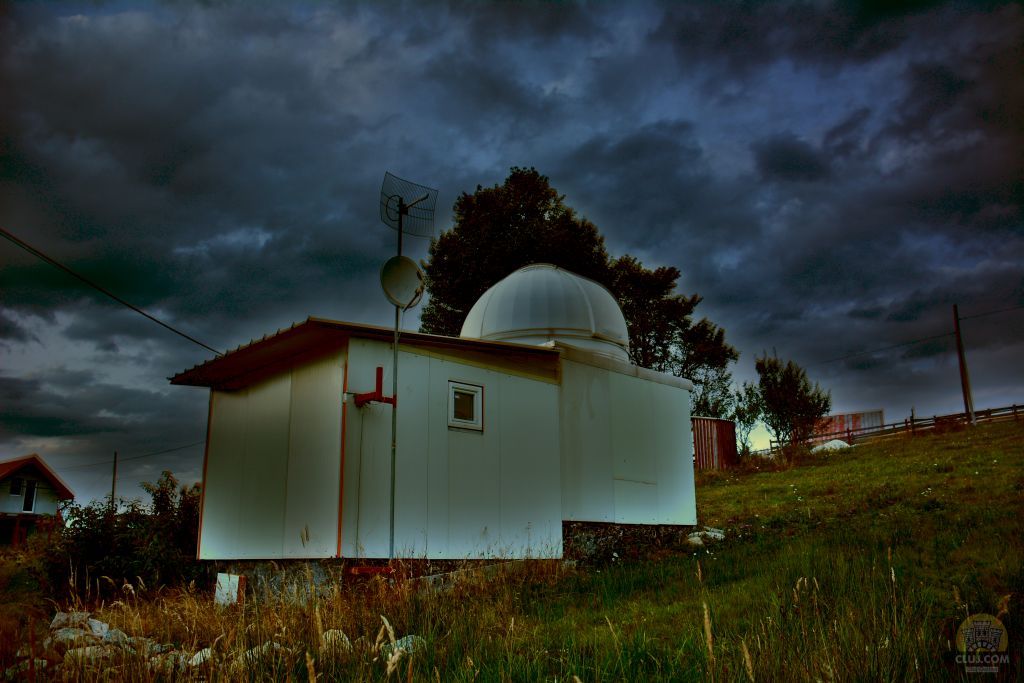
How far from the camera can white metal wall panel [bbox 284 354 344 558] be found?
8844 millimetres

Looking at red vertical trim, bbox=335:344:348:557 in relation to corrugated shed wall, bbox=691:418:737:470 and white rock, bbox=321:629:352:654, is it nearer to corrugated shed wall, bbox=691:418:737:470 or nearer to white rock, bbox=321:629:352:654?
white rock, bbox=321:629:352:654

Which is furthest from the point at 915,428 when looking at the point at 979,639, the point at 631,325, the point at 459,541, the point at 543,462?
the point at 979,639

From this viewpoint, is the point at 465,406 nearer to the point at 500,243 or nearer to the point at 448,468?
the point at 448,468

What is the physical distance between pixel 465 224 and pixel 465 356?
1640cm

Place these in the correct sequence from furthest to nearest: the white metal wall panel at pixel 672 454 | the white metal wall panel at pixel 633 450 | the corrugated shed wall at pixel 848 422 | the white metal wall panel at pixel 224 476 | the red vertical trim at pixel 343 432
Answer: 1. the corrugated shed wall at pixel 848 422
2. the white metal wall panel at pixel 672 454
3. the white metal wall panel at pixel 633 450
4. the white metal wall panel at pixel 224 476
5. the red vertical trim at pixel 343 432

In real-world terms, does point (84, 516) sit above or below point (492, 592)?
above

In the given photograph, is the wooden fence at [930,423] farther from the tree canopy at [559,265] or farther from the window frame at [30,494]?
the window frame at [30,494]

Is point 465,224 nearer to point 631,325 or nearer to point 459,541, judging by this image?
point 631,325

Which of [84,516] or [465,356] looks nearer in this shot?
[465,356]

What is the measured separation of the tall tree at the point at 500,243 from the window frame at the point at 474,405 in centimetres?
1473

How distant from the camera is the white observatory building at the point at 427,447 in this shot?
8.93 metres

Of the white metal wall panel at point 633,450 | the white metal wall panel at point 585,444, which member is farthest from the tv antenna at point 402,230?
the white metal wall panel at point 633,450

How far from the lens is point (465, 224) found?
85.3 ft

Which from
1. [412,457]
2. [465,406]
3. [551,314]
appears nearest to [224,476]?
[412,457]
